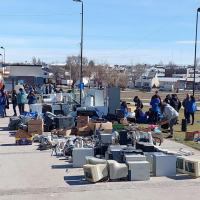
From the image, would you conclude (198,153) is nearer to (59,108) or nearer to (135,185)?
(135,185)

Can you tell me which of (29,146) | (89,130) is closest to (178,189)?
(29,146)

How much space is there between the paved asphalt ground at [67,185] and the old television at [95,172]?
0.15 metres

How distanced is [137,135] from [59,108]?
29.9 feet

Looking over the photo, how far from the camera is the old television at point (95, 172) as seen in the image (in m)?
8.33

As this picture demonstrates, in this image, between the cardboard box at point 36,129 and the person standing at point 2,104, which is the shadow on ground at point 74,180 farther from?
the person standing at point 2,104

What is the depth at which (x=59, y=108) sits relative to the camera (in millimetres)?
20328

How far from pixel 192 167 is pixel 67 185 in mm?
3002

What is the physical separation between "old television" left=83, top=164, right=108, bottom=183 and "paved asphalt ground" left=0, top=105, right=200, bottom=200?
0.48 ft

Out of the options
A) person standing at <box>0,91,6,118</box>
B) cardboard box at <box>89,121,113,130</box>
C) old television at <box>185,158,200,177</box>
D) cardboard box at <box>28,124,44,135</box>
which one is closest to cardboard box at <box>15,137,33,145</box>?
cardboard box at <box>28,124,44,135</box>

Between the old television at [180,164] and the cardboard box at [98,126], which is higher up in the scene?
the cardboard box at [98,126]

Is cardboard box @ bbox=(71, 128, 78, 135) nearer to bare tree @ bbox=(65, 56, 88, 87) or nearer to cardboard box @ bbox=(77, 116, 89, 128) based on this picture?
cardboard box @ bbox=(77, 116, 89, 128)

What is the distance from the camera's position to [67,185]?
8266mm

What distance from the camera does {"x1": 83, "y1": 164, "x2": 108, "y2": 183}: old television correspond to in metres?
8.33

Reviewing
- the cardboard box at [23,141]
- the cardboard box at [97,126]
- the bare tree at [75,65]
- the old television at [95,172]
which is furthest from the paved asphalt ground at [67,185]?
the bare tree at [75,65]
